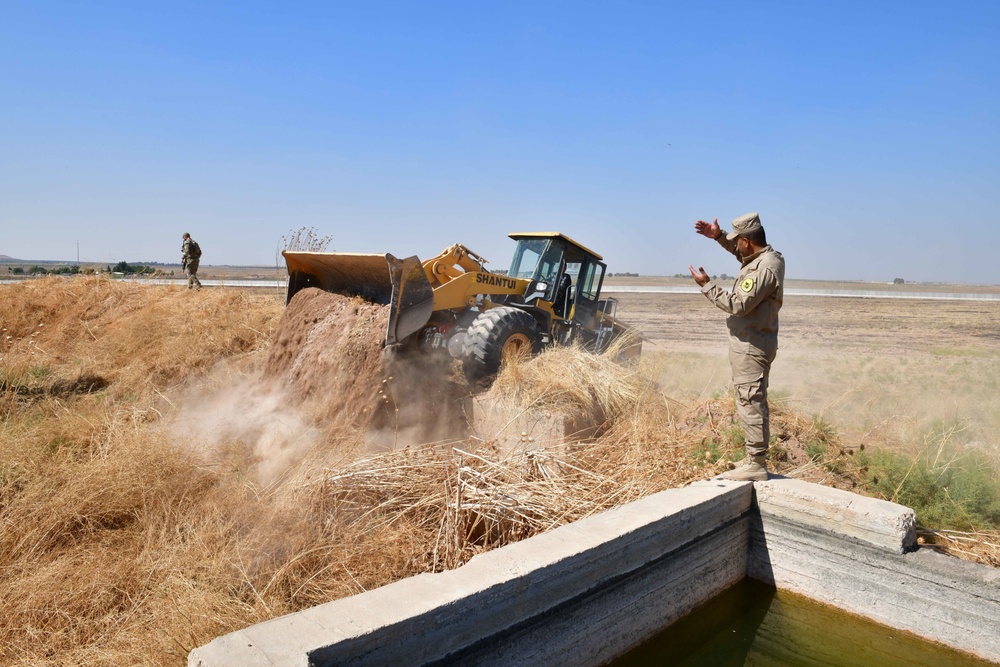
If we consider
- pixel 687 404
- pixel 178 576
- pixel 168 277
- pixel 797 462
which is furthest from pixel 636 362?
pixel 168 277

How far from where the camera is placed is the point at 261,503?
487 cm

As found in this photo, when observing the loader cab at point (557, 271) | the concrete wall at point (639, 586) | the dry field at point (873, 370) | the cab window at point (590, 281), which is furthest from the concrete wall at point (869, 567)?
the cab window at point (590, 281)

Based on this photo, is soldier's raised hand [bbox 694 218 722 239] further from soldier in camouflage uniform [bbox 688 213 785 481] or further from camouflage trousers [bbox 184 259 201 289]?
camouflage trousers [bbox 184 259 201 289]

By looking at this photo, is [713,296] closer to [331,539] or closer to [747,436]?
[747,436]

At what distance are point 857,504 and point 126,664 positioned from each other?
13.8 feet

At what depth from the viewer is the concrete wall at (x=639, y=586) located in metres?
2.65

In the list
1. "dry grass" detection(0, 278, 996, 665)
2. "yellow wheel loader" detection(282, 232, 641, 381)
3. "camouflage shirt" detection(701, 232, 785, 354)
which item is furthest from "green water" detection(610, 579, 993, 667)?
"yellow wheel loader" detection(282, 232, 641, 381)

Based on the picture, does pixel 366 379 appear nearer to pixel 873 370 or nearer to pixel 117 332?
pixel 117 332

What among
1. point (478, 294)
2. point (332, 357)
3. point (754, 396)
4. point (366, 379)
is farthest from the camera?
point (478, 294)

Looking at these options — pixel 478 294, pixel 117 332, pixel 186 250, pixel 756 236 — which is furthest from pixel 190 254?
pixel 756 236

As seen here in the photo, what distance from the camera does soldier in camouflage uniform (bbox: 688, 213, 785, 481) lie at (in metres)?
4.78

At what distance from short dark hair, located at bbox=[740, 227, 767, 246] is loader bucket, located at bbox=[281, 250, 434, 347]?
373cm

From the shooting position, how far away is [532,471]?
5031 mm

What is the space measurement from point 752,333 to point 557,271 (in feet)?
18.5
